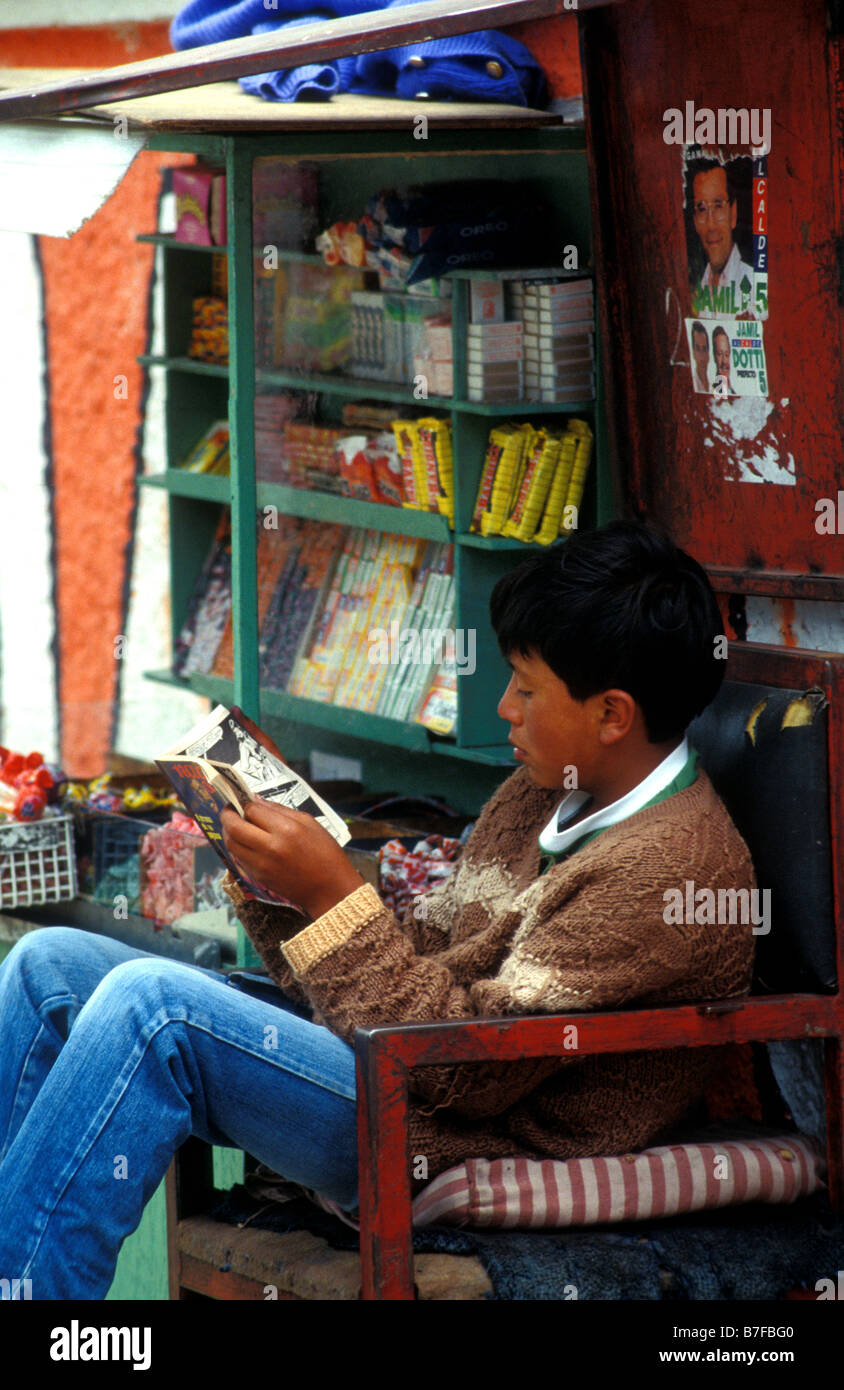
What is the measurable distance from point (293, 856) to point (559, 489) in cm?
142

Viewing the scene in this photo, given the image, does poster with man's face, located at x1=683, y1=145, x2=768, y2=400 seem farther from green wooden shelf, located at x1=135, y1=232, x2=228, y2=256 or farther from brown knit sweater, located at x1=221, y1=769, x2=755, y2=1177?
green wooden shelf, located at x1=135, y1=232, x2=228, y2=256

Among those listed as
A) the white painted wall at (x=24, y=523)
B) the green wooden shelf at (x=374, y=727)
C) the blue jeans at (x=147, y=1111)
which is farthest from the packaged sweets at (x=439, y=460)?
the white painted wall at (x=24, y=523)

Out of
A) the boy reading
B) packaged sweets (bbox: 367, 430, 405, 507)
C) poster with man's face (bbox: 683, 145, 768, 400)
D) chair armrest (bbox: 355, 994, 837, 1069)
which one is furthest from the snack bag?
chair armrest (bbox: 355, 994, 837, 1069)

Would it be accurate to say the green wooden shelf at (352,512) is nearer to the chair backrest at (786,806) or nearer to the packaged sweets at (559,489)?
the packaged sweets at (559,489)

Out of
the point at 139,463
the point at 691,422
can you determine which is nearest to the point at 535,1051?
the point at 691,422

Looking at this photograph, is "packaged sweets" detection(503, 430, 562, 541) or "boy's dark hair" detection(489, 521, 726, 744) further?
"packaged sweets" detection(503, 430, 562, 541)

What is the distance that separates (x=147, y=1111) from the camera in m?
2.26

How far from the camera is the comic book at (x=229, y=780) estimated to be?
2473 mm

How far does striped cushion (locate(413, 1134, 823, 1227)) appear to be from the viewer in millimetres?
2320

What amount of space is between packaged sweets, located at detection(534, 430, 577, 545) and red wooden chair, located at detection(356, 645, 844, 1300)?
3.31 ft

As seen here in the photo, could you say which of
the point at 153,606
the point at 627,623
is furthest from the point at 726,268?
the point at 153,606

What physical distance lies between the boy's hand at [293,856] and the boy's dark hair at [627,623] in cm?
37

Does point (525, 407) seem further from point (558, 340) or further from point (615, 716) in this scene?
point (615, 716)
